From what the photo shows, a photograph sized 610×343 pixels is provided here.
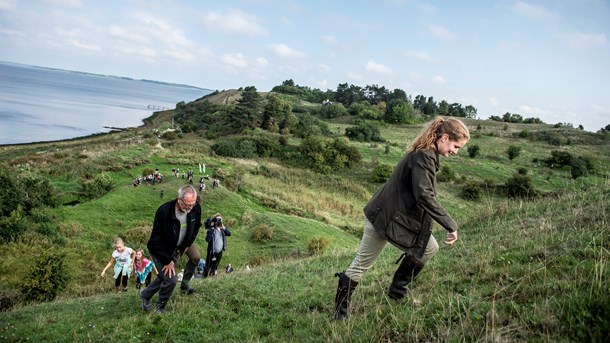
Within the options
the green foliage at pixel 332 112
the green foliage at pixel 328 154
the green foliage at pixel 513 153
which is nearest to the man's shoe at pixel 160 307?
the green foliage at pixel 328 154

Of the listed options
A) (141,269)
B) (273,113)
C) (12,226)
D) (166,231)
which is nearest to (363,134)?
(273,113)

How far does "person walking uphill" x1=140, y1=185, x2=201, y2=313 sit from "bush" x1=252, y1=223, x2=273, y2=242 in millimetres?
13976

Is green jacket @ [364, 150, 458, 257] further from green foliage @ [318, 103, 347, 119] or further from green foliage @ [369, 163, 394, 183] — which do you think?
green foliage @ [318, 103, 347, 119]

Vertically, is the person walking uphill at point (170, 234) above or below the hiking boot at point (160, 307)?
above

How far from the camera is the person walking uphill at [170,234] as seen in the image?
560cm

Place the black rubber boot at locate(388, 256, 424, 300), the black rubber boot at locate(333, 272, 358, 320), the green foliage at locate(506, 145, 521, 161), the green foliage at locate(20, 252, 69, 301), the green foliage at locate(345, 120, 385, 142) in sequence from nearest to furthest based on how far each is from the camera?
1. the black rubber boot at locate(333, 272, 358, 320)
2. the black rubber boot at locate(388, 256, 424, 300)
3. the green foliage at locate(20, 252, 69, 301)
4. the green foliage at locate(506, 145, 521, 161)
5. the green foliage at locate(345, 120, 385, 142)

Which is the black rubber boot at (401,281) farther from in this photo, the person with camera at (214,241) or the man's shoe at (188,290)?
the person with camera at (214,241)

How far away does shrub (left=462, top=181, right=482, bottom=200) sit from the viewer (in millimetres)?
33219

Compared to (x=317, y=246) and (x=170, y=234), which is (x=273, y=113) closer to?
(x=317, y=246)

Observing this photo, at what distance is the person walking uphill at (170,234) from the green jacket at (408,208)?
9.53 ft

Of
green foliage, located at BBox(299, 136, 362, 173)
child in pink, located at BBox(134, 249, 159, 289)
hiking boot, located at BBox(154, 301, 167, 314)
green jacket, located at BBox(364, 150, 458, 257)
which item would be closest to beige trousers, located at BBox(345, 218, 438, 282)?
green jacket, located at BBox(364, 150, 458, 257)

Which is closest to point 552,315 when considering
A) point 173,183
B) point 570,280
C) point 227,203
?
point 570,280

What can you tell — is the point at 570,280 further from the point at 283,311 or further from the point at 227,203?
the point at 227,203

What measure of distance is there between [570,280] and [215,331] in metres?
4.08
